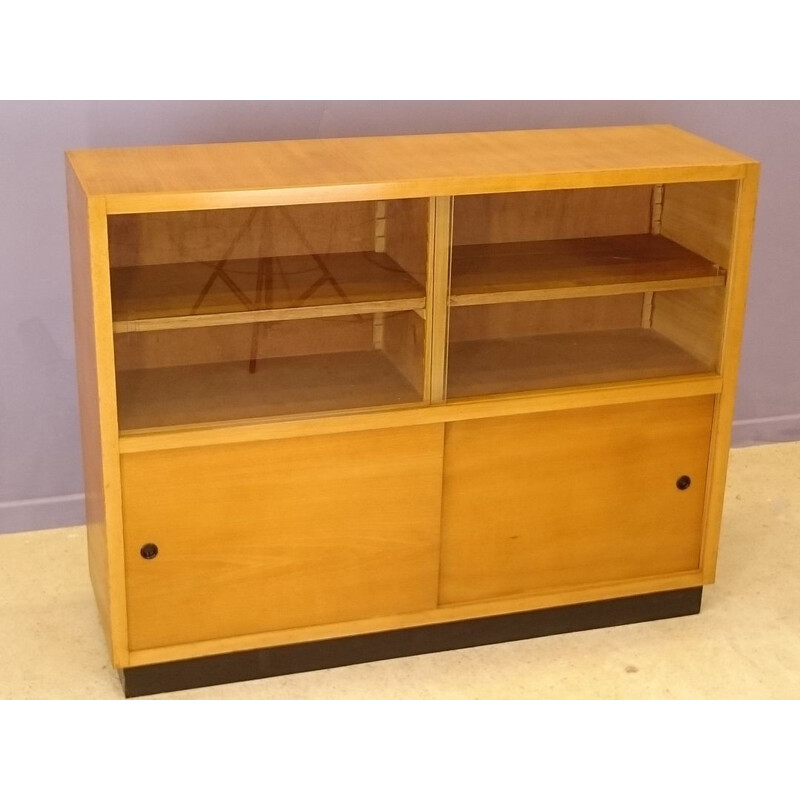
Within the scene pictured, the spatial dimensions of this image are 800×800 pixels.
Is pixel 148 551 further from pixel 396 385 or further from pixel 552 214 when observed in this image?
pixel 552 214

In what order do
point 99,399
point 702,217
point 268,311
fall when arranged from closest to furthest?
point 99,399, point 268,311, point 702,217

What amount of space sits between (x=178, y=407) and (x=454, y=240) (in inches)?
26.0

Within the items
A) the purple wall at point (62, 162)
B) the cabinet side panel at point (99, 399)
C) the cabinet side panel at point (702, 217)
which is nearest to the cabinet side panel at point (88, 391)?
the cabinet side panel at point (99, 399)

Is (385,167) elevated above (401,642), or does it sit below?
above

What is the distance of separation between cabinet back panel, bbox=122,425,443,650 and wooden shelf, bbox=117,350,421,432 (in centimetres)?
Result: 7

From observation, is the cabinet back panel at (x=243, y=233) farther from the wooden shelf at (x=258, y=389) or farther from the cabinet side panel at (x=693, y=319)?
the cabinet side panel at (x=693, y=319)

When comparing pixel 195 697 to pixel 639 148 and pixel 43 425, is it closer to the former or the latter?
pixel 43 425

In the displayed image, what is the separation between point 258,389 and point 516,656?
847 mm

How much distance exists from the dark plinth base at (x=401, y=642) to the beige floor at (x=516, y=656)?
23 mm

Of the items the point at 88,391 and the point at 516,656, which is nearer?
the point at 88,391

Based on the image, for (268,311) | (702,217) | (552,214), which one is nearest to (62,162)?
(268,311)

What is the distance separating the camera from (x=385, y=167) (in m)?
2.62

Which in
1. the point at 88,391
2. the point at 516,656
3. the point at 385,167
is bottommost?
the point at 516,656
